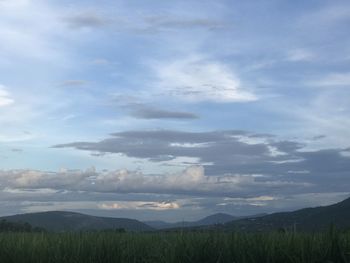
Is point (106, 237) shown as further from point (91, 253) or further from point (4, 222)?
point (4, 222)

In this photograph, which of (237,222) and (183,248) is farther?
(237,222)

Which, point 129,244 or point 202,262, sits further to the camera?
point 129,244

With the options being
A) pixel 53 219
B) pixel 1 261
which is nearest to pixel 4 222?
pixel 1 261

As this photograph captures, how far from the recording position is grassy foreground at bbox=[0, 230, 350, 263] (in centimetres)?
824

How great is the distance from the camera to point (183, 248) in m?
9.20

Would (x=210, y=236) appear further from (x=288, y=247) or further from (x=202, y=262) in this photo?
(x=288, y=247)

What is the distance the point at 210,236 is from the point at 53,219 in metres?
155

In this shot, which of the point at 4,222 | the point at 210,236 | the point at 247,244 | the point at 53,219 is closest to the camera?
the point at 247,244

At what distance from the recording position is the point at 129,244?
1027 cm

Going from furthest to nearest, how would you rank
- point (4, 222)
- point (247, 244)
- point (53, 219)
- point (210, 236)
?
point (53, 219), point (4, 222), point (210, 236), point (247, 244)

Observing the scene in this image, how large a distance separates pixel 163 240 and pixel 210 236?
3.64ft

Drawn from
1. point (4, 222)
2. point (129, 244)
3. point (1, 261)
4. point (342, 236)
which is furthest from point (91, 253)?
point (4, 222)

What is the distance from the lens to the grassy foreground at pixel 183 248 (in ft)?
27.0

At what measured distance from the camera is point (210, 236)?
31.3ft
